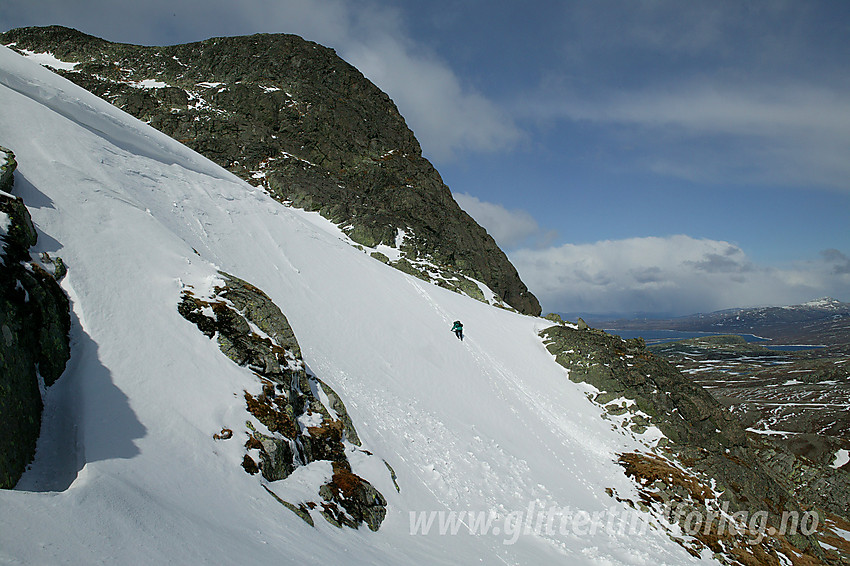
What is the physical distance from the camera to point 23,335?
780 centimetres

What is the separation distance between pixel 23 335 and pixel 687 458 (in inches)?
1138

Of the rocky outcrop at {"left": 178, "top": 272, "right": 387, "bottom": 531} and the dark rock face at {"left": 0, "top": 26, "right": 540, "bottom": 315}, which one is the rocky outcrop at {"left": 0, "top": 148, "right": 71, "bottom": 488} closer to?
the rocky outcrop at {"left": 178, "top": 272, "right": 387, "bottom": 531}

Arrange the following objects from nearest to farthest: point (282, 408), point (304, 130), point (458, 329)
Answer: point (282, 408)
point (458, 329)
point (304, 130)

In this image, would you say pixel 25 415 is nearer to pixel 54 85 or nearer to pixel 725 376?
pixel 54 85

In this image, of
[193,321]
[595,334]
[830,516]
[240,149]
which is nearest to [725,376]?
[830,516]

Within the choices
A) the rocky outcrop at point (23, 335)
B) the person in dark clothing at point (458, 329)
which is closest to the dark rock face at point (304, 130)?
the person in dark clothing at point (458, 329)

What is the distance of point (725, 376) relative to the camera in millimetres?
165750

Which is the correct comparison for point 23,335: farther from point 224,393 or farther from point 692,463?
point 692,463

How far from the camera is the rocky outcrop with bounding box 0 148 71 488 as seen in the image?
21.7 ft

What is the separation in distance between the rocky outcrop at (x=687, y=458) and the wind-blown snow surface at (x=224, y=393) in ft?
4.75

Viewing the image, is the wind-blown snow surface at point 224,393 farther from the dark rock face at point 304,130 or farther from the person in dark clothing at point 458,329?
the dark rock face at point 304,130

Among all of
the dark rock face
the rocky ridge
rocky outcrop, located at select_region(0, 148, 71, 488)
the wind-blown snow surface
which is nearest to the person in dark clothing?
the wind-blown snow surface

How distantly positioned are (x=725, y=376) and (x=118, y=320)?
207 m

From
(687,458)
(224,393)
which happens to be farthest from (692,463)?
(224,393)
